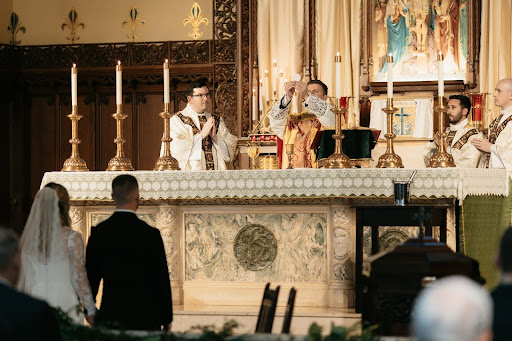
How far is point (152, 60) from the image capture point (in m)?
11.9

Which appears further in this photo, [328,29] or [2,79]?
[2,79]

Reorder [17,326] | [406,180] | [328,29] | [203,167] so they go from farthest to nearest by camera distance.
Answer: [328,29] < [203,167] < [406,180] < [17,326]

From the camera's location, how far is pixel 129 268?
4.79 m

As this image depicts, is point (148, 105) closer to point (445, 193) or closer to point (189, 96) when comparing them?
point (189, 96)

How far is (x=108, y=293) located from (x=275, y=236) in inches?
106

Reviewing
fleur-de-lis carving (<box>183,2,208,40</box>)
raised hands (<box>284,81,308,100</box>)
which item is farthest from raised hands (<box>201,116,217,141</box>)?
fleur-de-lis carving (<box>183,2,208,40</box>)

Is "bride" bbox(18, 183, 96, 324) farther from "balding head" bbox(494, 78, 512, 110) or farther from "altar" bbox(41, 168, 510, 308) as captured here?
"balding head" bbox(494, 78, 512, 110)

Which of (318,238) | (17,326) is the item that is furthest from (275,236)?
(17,326)

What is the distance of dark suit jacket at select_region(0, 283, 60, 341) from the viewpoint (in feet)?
10.9

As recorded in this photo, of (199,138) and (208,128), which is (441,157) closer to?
(208,128)

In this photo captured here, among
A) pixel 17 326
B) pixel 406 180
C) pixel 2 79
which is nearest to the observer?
pixel 17 326

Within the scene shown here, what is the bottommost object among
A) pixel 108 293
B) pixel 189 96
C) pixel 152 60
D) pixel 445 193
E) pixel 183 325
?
pixel 183 325

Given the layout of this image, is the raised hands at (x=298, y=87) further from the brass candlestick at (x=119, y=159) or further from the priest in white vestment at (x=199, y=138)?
the brass candlestick at (x=119, y=159)

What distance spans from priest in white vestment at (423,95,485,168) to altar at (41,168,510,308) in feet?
4.26
